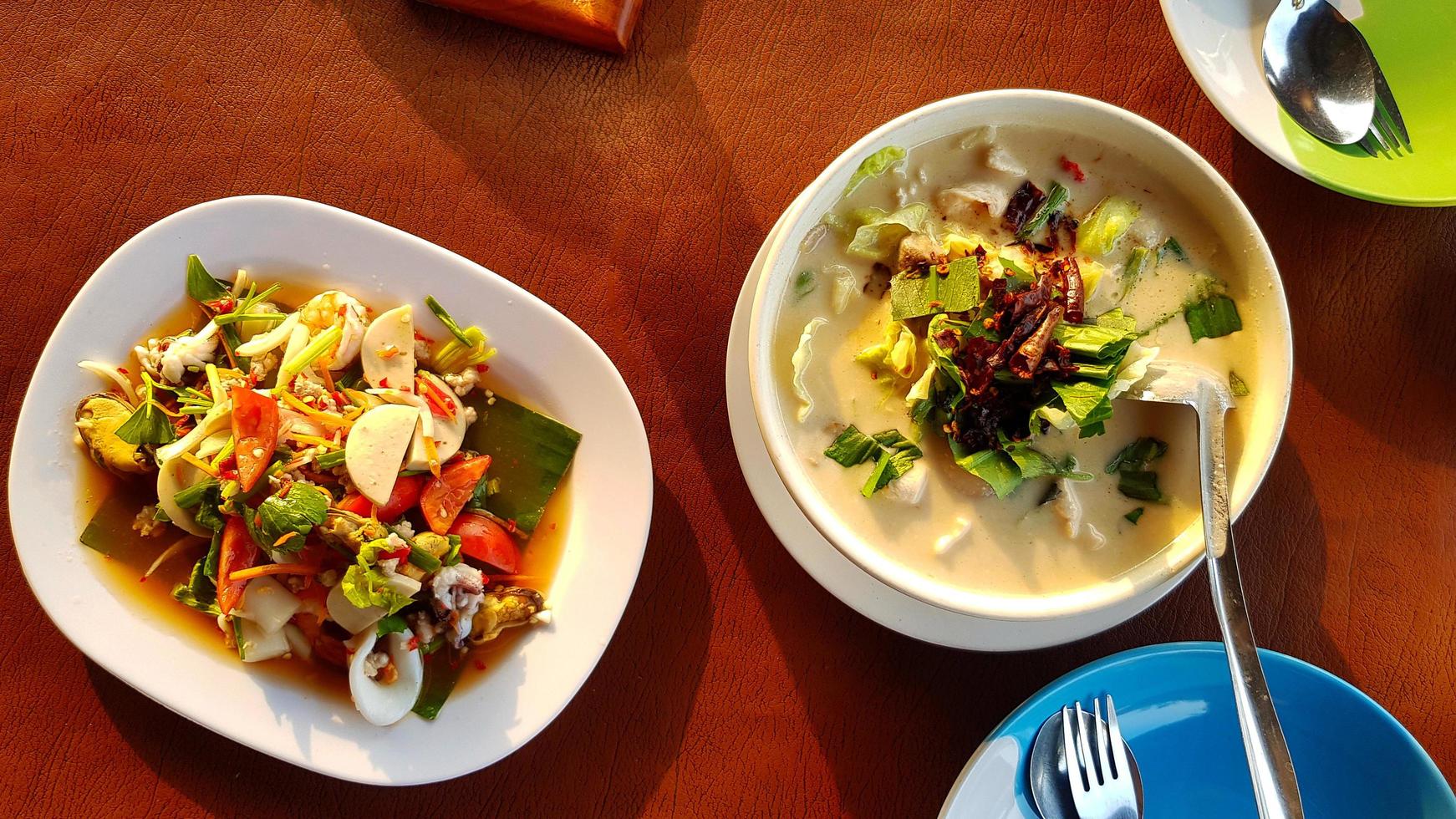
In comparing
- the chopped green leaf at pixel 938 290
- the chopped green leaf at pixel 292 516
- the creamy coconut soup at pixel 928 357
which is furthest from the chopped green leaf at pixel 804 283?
the chopped green leaf at pixel 292 516

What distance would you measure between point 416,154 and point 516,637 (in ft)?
3.29

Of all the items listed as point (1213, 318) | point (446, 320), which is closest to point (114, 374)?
point (446, 320)

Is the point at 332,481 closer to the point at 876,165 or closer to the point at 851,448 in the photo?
the point at 851,448

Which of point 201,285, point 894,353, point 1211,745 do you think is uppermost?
point 894,353

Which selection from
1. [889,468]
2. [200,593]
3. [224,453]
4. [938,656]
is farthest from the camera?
[938,656]

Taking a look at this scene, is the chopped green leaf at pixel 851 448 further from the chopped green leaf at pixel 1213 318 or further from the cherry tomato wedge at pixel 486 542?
the cherry tomato wedge at pixel 486 542

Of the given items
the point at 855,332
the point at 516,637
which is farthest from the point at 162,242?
the point at 855,332

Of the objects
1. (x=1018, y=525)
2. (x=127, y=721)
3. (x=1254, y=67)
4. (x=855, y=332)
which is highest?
(x=1254, y=67)

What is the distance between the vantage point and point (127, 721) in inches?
69.7

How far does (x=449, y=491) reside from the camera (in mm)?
1638

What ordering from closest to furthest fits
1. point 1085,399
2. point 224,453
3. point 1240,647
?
point 1085,399 < point 1240,647 < point 224,453

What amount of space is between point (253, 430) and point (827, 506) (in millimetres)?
1017

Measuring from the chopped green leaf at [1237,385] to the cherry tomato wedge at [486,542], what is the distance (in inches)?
51.6

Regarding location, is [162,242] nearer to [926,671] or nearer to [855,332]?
[855,332]
